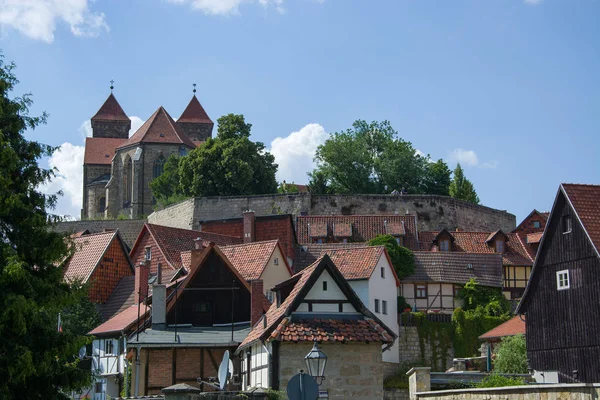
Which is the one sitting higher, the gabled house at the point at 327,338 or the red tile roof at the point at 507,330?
the red tile roof at the point at 507,330

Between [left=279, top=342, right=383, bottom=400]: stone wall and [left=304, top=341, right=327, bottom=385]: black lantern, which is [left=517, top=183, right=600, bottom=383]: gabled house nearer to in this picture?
[left=279, top=342, right=383, bottom=400]: stone wall

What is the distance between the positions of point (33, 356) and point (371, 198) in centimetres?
5357

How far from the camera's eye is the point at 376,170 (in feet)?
274

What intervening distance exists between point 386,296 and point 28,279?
29.3m

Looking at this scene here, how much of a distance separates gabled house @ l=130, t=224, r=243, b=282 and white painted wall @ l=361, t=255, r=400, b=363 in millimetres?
8042

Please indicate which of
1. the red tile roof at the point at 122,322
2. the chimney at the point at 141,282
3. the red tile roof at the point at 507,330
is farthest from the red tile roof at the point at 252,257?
the red tile roof at the point at 507,330

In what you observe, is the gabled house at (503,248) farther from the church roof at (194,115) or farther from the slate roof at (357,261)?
the church roof at (194,115)

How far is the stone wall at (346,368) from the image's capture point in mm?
28641

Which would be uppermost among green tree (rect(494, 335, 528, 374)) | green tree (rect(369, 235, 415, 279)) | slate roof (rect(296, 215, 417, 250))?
slate roof (rect(296, 215, 417, 250))

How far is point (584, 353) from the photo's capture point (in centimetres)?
3359

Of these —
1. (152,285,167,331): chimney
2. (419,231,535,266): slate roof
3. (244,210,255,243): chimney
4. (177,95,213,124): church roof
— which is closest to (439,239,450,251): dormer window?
(419,231,535,266): slate roof

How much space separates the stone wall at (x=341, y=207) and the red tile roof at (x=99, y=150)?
4005 centimetres

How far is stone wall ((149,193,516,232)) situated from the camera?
238 feet

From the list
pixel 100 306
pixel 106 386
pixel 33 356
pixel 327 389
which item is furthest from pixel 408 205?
pixel 33 356
